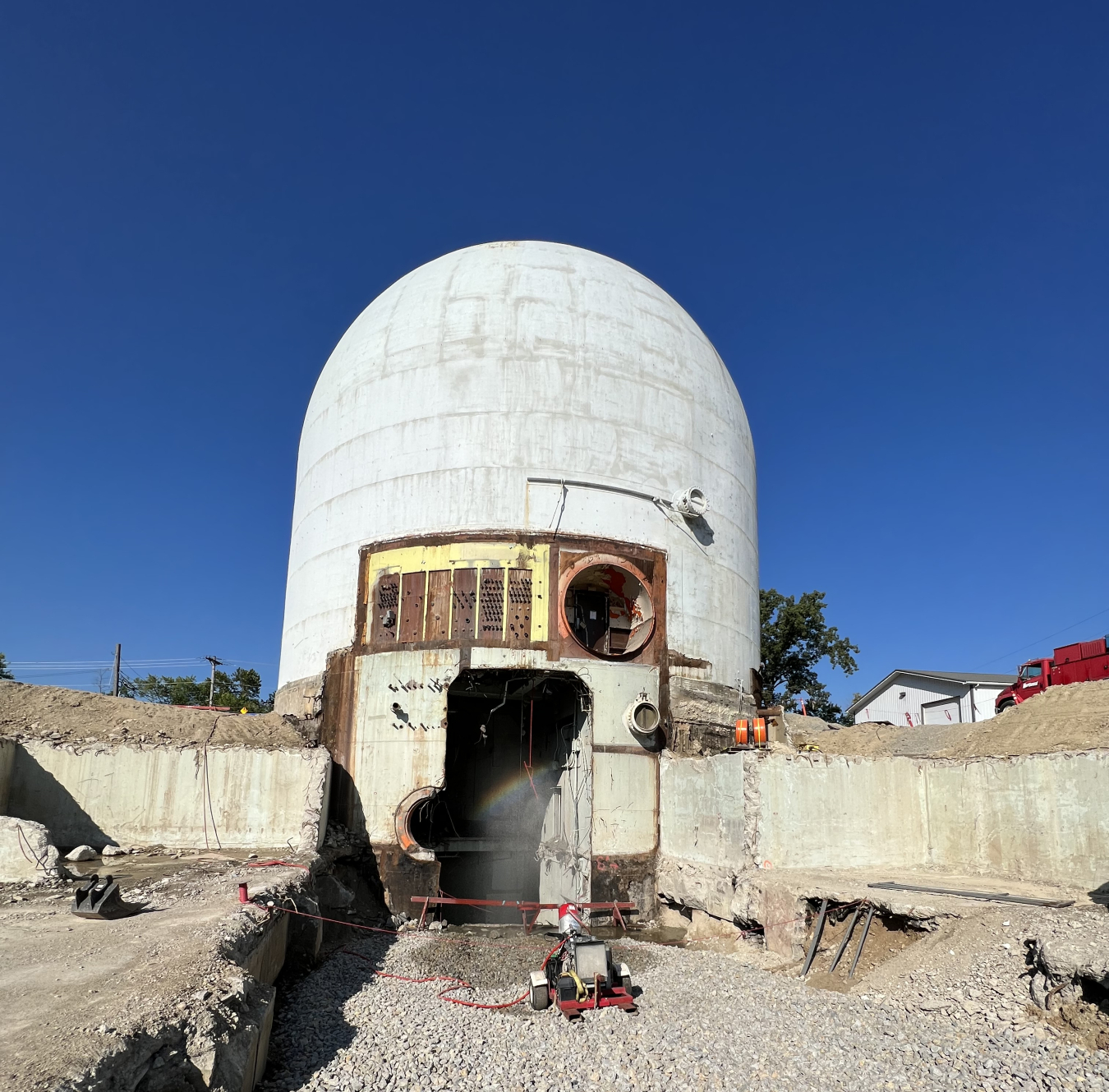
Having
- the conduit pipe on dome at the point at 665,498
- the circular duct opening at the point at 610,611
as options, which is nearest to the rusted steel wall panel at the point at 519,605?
the circular duct opening at the point at 610,611

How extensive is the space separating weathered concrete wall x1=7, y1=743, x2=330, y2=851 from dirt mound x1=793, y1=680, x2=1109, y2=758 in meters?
10.8

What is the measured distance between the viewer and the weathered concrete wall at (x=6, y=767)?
14703mm

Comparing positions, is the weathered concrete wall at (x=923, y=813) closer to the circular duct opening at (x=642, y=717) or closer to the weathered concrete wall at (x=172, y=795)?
the circular duct opening at (x=642, y=717)

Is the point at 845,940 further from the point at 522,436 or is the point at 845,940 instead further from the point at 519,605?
the point at 522,436

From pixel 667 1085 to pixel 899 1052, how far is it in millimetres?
2524

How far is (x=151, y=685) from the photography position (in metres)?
56.8

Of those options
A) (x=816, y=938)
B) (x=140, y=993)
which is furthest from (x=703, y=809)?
(x=140, y=993)

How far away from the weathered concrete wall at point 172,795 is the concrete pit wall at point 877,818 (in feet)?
24.6

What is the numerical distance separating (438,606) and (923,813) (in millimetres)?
9974

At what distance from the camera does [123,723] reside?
1700 centimetres

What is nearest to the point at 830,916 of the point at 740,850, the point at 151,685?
the point at 740,850

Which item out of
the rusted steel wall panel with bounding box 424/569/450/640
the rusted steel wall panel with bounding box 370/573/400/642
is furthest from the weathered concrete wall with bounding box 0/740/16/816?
the rusted steel wall panel with bounding box 424/569/450/640

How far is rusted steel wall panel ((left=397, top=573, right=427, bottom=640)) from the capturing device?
17.5 meters

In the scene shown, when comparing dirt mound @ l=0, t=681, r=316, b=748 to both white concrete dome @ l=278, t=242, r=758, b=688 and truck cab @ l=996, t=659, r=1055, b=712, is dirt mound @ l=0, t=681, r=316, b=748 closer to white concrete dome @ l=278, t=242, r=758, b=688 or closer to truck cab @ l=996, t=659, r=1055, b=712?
white concrete dome @ l=278, t=242, r=758, b=688
